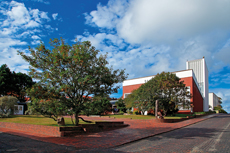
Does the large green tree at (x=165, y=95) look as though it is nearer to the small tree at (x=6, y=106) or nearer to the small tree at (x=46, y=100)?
the small tree at (x=6, y=106)

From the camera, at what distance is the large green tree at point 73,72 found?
9.99 metres

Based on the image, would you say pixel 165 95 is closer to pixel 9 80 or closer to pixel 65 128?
pixel 65 128

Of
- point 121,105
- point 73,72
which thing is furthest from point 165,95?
point 73,72

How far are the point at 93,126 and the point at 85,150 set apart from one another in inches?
192

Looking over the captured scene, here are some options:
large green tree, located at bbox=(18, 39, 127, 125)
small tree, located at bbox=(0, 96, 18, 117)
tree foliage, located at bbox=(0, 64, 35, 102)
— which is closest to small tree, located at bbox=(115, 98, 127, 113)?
tree foliage, located at bbox=(0, 64, 35, 102)

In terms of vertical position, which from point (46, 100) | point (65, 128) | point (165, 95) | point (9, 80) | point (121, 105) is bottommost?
point (121, 105)

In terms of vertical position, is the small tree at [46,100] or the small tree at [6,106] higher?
the small tree at [46,100]

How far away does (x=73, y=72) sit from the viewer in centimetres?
1038

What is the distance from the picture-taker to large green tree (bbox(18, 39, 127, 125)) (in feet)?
32.8

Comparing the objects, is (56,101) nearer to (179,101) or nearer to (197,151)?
(197,151)

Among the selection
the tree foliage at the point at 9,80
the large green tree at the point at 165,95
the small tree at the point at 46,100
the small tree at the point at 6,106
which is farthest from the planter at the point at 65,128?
the tree foliage at the point at 9,80

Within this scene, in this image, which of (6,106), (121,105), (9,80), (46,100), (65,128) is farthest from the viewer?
(121,105)

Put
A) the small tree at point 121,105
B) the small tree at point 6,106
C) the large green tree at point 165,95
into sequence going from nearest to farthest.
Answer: the small tree at point 6,106, the large green tree at point 165,95, the small tree at point 121,105

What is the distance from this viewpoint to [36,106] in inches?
418
